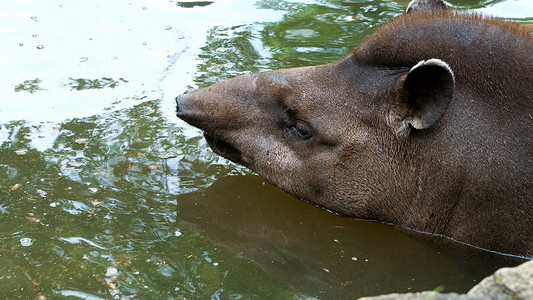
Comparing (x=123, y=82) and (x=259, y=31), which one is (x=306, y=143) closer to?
(x=123, y=82)

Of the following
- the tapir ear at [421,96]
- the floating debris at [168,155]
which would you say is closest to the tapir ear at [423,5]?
the tapir ear at [421,96]

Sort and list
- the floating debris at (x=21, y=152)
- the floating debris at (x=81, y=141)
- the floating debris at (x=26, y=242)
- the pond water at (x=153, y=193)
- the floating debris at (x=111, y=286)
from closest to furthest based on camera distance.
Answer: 1. the floating debris at (x=111, y=286)
2. the pond water at (x=153, y=193)
3. the floating debris at (x=26, y=242)
4. the floating debris at (x=21, y=152)
5. the floating debris at (x=81, y=141)

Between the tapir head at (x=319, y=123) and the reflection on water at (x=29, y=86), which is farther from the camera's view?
the reflection on water at (x=29, y=86)

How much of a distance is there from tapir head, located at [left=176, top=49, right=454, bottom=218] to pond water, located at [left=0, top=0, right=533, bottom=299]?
44 centimetres

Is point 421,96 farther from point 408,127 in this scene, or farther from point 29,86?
point 29,86

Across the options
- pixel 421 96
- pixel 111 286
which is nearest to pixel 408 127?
pixel 421 96

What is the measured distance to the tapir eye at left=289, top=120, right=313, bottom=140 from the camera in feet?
22.2

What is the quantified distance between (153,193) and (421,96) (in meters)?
2.78

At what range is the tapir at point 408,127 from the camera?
237 inches

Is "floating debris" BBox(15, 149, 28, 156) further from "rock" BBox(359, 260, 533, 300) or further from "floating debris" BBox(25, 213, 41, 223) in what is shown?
"rock" BBox(359, 260, 533, 300)

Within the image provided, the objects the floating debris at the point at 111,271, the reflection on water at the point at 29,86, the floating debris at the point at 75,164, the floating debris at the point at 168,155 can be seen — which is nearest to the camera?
the floating debris at the point at 111,271

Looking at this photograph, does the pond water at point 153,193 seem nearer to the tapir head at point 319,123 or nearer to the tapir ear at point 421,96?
the tapir head at point 319,123

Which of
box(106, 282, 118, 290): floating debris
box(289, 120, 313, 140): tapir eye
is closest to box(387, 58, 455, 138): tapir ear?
box(289, 120, 313, 140): tapir eye

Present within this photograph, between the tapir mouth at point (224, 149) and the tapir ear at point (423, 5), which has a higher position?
the tapir ear at point (423, 5)
